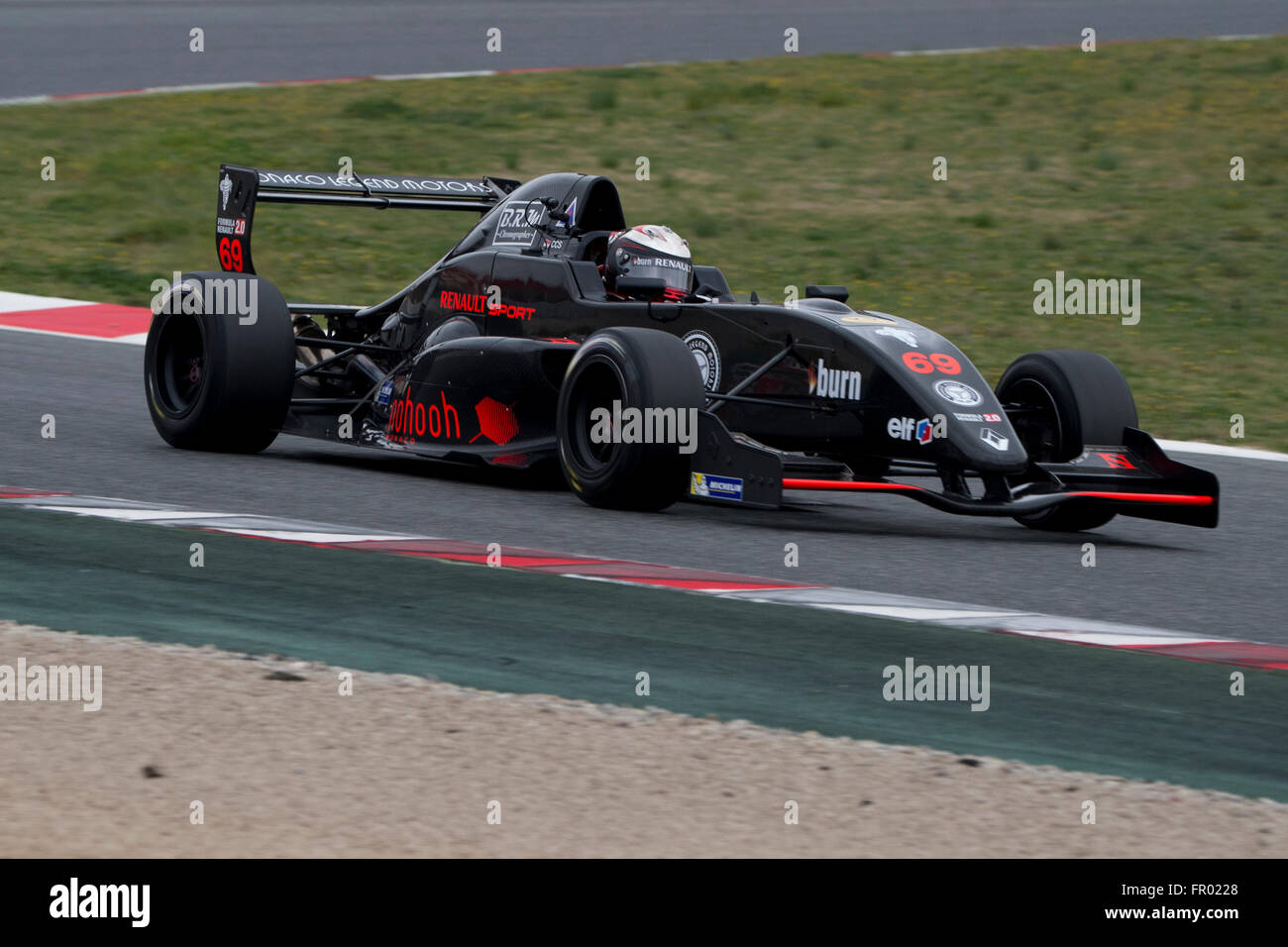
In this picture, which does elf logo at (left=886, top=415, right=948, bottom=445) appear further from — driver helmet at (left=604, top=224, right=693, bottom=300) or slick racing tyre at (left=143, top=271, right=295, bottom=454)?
slick racing tyre at (left=143, top=271, right=295, bottom=454)

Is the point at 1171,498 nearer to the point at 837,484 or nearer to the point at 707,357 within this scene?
the point at 837,484

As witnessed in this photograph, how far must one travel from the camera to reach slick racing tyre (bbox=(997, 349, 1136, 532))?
8711 mm

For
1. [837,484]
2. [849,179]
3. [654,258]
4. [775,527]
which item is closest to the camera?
[837,484]

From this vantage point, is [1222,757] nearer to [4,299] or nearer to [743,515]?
[743,515]

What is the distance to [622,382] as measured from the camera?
8.18 m

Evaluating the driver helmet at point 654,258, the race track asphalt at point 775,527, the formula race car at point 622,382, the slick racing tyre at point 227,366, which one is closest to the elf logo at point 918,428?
the formula race car at point 622,382

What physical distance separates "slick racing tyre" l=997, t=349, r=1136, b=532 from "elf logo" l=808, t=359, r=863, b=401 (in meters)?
0.93

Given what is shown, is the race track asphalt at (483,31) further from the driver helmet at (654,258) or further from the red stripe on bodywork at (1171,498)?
the red stripe on bodywork at (1171,498)

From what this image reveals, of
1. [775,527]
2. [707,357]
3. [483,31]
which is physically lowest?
[775,527]

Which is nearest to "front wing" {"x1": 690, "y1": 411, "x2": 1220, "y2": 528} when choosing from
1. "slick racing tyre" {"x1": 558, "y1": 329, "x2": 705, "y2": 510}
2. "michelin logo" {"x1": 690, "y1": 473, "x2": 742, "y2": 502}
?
"michelin logo" {"x1": 690, "y1": 473, "x2": 742, "y2": 502}

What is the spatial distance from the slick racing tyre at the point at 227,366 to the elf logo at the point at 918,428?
3.11m

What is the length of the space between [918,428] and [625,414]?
1135 mm

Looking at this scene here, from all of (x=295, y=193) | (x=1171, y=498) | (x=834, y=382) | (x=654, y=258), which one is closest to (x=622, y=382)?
(x=834, y=382)

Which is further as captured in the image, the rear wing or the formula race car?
the rear wing
